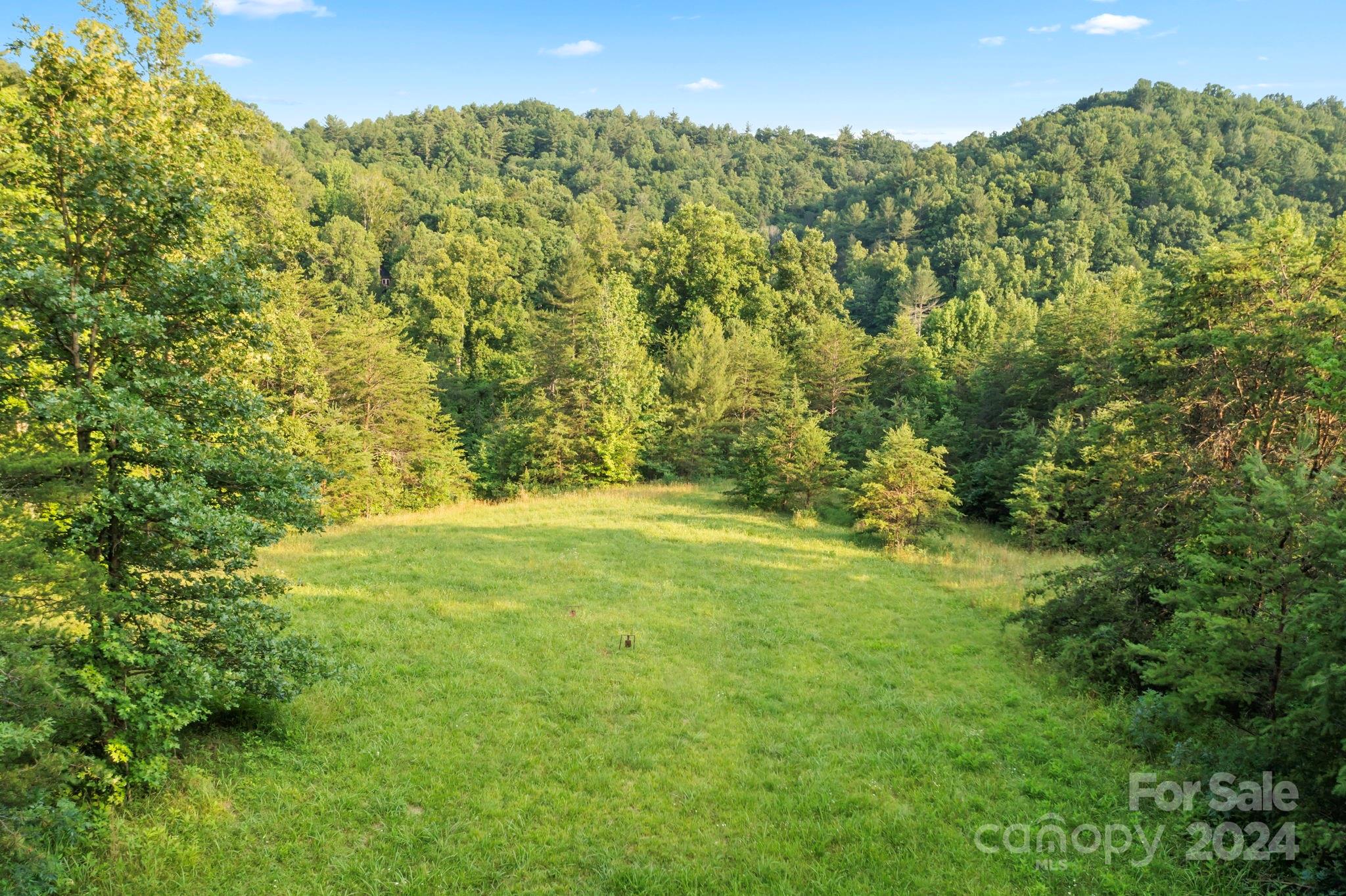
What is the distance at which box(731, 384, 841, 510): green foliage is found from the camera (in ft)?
85.5

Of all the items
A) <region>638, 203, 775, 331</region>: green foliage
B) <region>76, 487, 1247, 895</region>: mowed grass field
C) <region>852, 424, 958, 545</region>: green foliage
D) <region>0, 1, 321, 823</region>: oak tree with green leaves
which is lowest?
<region>76, 487, 1247, 895</region>: mowed grass field

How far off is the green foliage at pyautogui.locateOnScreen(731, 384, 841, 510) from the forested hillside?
15cm

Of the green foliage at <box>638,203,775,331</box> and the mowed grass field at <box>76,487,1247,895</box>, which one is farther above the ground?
the green foliage at <box>638,203,775,331</box>

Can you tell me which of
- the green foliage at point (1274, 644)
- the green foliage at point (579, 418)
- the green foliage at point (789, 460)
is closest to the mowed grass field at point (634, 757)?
the green foliage at point (1274, 644)

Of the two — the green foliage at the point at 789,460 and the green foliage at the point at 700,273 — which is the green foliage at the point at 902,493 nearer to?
the green foliage at the point at 789,460

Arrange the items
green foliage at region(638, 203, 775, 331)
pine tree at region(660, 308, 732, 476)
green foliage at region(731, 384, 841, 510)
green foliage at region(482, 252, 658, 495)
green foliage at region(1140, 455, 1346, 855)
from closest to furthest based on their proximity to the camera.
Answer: green foliage at region(1140, 455, 1346, 855) < green foliage at region(731, 384, 841, 510) < green foliage at region(482, 252, 658, 495) < pine tree at region(660, 308, 732, 476) < green foliage at region(638, 203, 775, 331)

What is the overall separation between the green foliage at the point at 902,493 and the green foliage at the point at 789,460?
392 cm

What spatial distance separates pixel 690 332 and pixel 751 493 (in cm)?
1782

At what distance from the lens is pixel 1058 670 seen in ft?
37.4

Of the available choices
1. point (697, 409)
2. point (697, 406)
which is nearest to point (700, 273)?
point (697, 406)

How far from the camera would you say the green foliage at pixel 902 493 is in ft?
70.6

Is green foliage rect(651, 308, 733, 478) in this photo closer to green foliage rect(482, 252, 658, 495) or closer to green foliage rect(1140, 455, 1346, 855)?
green foliage rect(482, 252, 658, 495)

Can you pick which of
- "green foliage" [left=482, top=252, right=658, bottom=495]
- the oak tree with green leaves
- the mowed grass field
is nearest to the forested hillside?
the oak tree with green leaves

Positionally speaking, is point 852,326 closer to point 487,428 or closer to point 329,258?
point 487,428
